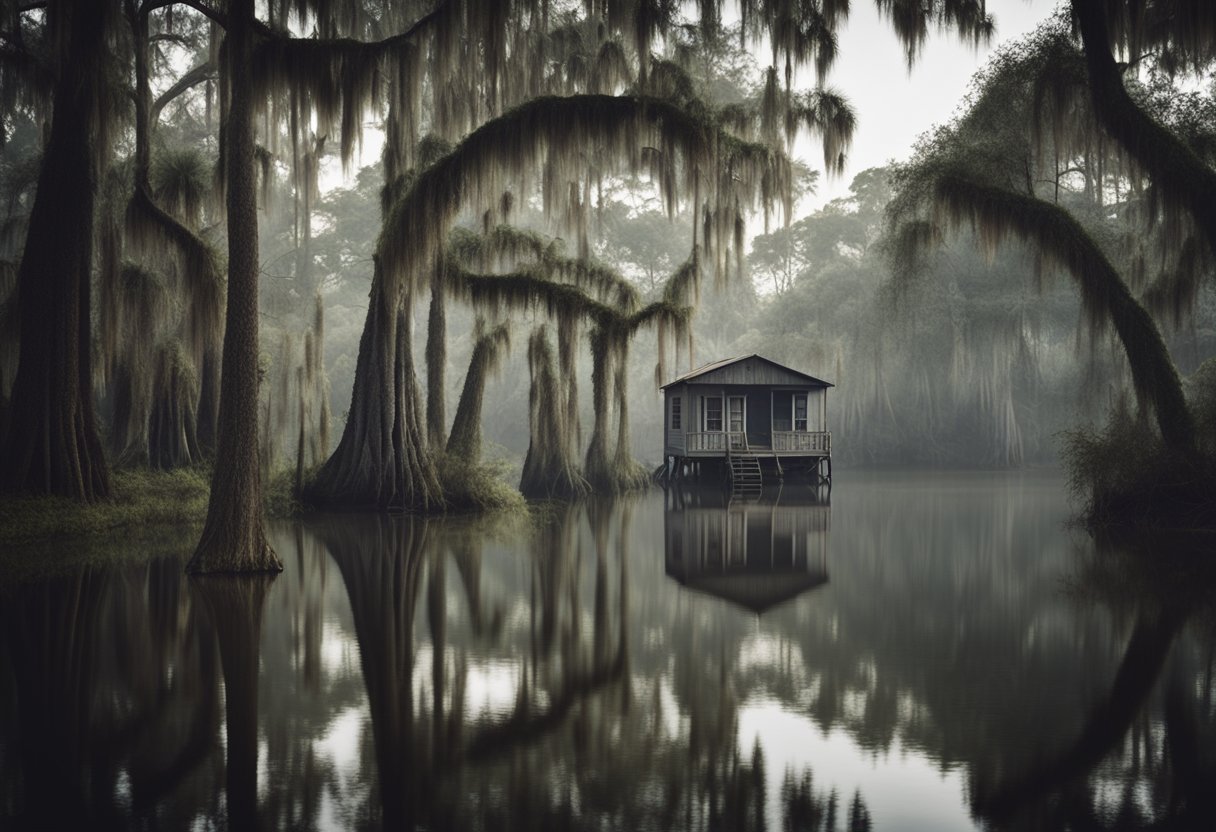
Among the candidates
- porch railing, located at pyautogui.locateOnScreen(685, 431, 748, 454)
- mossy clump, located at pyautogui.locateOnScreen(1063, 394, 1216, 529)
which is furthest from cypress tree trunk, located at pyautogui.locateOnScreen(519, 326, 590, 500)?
mossy clump, located at pyautogui.locateOnScreen(1063, 394, 1216, 529)

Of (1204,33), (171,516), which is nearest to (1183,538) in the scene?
(1204,33)

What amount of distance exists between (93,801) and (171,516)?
1629 cm

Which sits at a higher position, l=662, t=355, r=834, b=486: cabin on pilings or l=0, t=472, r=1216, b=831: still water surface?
l=662, t=355, r=834, b=486: cabin on pilings

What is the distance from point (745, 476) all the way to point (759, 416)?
5758 millimetres

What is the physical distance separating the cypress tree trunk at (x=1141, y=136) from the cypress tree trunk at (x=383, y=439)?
48.5 ft

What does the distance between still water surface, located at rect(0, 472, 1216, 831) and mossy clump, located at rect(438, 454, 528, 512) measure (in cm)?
1005

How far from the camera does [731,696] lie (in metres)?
7.23

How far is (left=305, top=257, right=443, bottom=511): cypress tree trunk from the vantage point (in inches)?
908

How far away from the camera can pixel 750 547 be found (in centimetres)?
1709

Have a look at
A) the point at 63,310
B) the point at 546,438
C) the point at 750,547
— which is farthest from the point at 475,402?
the point at 750,547

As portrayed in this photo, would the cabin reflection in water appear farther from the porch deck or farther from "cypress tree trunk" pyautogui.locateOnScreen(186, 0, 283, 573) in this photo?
the porch deck

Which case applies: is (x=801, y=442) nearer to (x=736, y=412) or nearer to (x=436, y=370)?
(x=736, y=412)

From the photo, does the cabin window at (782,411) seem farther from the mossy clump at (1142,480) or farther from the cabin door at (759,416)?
the mossy clump at (1142,480)

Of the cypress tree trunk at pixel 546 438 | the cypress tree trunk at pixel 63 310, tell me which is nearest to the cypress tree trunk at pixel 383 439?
the cypress tree trunk at pixel 63 310
